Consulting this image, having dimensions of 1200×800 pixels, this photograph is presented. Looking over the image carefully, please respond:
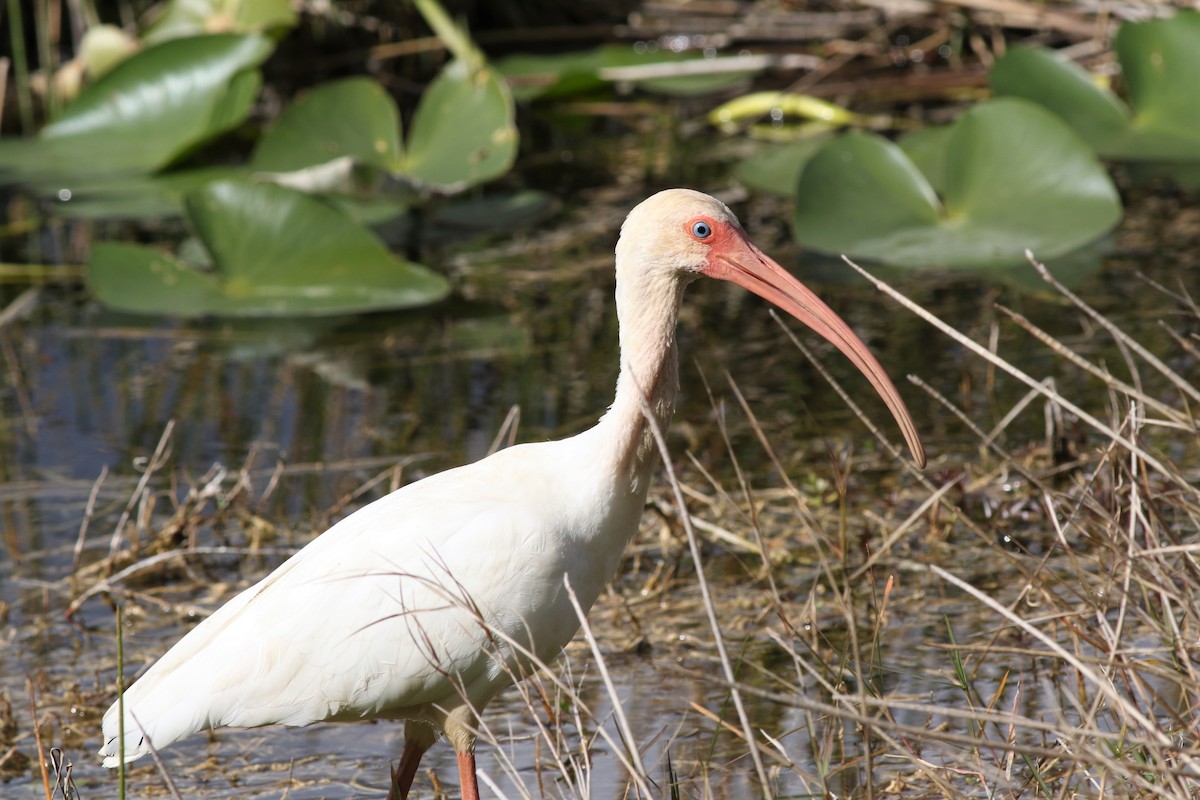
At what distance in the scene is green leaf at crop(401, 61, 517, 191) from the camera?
296 inches

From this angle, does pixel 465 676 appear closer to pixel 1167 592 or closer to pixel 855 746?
pixel 855 746

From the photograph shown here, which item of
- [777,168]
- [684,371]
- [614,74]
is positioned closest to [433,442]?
[684,371]

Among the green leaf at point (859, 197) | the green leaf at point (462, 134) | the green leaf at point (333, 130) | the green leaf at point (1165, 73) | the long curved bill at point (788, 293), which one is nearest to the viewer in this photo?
the long curved bill at point (788, 293)

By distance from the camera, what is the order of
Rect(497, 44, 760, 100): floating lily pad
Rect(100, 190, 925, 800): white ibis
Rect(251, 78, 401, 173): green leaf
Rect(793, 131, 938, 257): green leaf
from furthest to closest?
1. Rect(497, 44, 760, 100): floating lily pad
2. Rect(251, 78, 401, 173): green leaf
3. Rect(793, 131, 938, 257): green leaf
4. Rect(100, 190, 925, 800): white ibis

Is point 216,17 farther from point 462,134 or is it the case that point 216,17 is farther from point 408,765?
point 408,765

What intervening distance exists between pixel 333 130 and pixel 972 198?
9.97 ft

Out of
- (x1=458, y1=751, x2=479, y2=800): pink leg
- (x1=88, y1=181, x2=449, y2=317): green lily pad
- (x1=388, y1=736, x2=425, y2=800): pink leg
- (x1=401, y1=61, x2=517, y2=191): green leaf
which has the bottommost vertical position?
(x1=388, y1=736, x2=425, y2=800): pink leg

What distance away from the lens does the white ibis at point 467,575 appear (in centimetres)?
327

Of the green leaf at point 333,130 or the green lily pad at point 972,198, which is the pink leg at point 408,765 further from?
the green leaf at point 333,130

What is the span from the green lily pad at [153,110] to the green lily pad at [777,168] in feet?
8.43

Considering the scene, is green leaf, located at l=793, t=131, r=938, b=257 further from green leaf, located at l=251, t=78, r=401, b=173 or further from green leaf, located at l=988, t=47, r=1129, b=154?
green leaf, located at l=251, t=78, r=401, b=173

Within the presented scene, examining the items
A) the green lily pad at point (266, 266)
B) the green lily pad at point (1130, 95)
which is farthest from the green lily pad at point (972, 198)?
the green lily pad at point (266, 266)

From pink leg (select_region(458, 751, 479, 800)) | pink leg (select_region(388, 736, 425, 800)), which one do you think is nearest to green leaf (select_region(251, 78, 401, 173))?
pink leg (select_region(388, 736, 425, 800))

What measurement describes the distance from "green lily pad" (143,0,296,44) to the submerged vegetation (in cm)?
3
